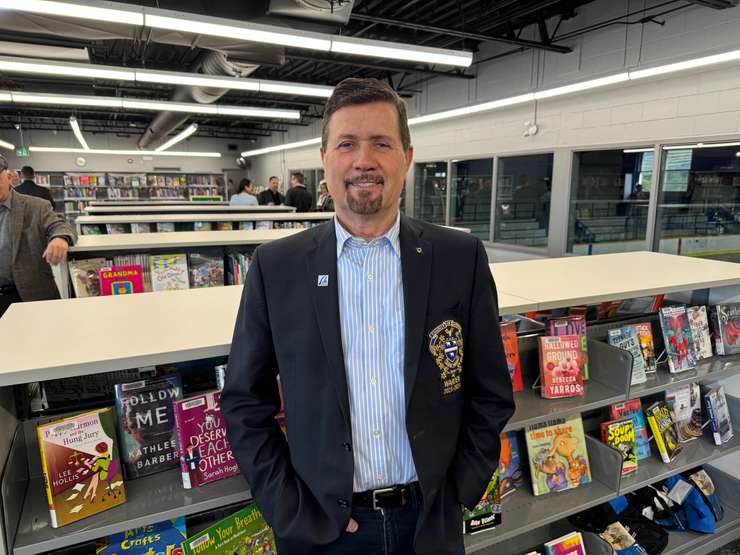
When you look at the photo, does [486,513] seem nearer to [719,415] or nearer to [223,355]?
[223,355]

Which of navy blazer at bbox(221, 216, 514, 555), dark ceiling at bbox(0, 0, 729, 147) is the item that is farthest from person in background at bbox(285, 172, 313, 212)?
navy blazer at bbox(221, 216, 514, 555)

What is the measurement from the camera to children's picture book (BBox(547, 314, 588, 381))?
6.76ft

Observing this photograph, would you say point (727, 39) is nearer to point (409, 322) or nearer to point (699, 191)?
point (699, 191)

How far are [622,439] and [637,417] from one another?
0.17m

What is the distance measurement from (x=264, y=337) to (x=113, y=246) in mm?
2370

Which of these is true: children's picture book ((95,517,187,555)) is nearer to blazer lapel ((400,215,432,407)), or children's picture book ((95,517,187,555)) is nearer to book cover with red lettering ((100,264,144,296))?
blazer lapel ((400,215,432,407))

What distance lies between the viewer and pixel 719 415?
8.06ft

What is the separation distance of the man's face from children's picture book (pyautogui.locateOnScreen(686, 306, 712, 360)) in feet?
6.41

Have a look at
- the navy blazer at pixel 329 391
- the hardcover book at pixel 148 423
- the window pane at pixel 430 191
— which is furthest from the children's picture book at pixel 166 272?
the window pane at pixel 430 191

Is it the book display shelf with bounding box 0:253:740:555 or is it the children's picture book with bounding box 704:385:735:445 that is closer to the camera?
the book display shelf with bounding box 0:253:740:555

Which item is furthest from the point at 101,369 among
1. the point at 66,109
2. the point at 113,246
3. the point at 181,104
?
the point at 66,109

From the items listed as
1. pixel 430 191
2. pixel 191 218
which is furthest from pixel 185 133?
pixel 191 218

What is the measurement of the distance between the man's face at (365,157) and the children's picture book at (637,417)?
A: 167 cm

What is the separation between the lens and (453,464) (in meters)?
1.32
